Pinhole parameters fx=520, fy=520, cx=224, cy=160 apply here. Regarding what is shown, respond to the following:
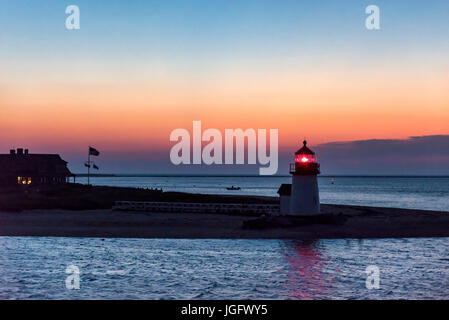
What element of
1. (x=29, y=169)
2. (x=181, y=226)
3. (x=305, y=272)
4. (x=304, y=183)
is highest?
(x=29, y=169)

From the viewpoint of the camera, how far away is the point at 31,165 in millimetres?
82938

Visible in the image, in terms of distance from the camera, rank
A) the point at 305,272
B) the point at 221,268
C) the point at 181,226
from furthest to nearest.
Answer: the point at 181,226 < the point at 221,268 < the point at 305,272

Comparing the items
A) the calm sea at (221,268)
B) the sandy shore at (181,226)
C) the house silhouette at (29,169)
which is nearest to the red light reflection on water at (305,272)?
the calm sea at (221,268)

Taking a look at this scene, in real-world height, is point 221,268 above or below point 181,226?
below

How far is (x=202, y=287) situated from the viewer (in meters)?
22.0

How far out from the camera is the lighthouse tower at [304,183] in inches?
1471

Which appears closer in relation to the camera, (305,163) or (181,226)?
(305,163)

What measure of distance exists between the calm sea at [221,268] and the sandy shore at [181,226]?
83.8 inches

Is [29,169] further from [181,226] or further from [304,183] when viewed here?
[304,183]

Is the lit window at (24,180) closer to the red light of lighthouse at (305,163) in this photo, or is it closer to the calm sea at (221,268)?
the calm sea at (221,268)

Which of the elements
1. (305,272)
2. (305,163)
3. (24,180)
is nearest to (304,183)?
(305,163)

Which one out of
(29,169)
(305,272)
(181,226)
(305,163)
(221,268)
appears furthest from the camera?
(29,169)
